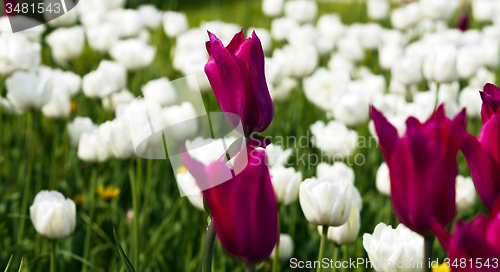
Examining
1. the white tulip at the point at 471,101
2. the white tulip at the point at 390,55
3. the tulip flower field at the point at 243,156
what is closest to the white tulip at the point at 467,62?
the tulip flower field at the point at 243,156

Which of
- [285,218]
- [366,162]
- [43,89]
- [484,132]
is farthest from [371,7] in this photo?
[484,132]

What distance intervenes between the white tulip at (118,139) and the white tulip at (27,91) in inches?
11.8

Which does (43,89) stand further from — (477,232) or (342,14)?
(342,14)

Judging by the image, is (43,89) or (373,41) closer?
(43,89)

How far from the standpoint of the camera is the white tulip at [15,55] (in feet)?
5.09

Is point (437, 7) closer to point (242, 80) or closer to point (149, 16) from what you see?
point (149, 16)

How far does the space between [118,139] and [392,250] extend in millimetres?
688

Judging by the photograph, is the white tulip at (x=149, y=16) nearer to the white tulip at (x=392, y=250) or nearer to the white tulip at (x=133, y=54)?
the white tulip at (x=133, y=54)

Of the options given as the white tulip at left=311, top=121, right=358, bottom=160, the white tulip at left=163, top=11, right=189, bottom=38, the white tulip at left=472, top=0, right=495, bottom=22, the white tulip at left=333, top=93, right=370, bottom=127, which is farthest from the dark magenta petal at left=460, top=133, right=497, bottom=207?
the white tulip at left=472, top=0, right=495, bottom=22

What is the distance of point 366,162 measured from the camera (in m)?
1.84

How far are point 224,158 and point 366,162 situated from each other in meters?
1.36

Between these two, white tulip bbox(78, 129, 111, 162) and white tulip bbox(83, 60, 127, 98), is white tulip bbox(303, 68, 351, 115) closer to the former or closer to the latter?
white tulip bbox(83, 60, 127, 98)

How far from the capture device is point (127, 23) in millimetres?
2400

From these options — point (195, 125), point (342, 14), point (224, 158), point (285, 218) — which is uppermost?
point (224, 158)
